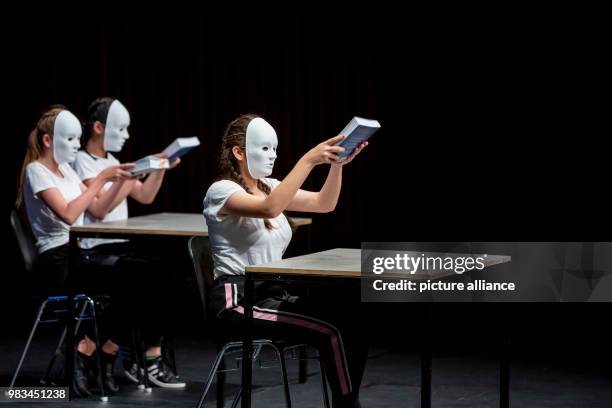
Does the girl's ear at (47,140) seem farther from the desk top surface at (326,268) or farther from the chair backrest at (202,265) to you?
the desk top surface at (326,268)

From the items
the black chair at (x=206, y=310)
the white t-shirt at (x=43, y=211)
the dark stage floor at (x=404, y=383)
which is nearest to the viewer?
the black chair at (x=206, y=310)

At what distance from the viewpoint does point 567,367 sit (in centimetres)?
534

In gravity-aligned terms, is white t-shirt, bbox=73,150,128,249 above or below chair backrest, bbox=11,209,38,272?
above

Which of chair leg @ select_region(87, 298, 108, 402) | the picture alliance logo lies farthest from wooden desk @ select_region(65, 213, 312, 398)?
the picture alliance logo

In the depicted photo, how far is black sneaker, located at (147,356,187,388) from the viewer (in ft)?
16.1

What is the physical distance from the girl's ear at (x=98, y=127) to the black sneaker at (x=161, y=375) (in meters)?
1.14

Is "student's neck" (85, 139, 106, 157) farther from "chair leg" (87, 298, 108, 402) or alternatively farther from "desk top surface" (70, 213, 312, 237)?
Answer: "chair leg" (87, 298, 108, 402)

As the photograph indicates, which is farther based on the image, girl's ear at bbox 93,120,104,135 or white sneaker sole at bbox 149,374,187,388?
girl's ear at bbox 93,120,104,135

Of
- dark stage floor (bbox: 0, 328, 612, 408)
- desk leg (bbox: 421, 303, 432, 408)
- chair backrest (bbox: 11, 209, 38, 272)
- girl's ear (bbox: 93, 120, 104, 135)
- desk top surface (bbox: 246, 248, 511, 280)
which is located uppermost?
girl's ear (bbox: 93, 120, 104, 135)

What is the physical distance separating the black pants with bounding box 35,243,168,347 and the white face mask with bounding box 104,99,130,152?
58 centimetres

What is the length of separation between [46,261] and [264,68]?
88.7 inches

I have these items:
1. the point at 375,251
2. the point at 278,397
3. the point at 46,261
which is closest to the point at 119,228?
the point at 46,261

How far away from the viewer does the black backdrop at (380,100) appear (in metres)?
5.71

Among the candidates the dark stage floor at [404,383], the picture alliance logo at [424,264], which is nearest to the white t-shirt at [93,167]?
the dark stage floor at [404,383]
